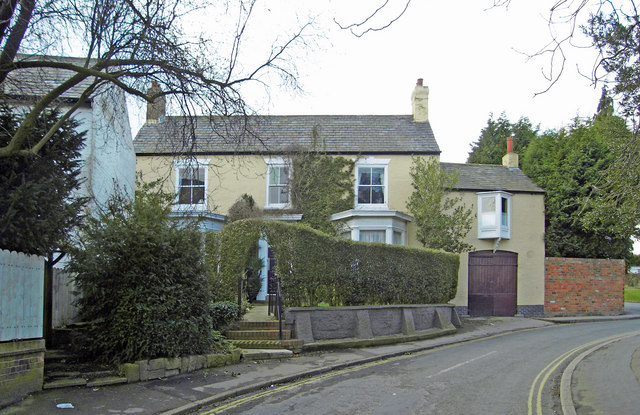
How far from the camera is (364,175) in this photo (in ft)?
78.2

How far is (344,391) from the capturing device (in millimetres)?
9312

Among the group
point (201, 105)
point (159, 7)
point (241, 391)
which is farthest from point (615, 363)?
point (159, 7)

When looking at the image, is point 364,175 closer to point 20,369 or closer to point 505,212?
point 505,212

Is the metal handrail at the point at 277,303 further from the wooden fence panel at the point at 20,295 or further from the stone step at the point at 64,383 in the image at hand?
the wooden fence panel at the point at 20,295

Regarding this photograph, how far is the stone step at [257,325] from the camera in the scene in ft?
44.2

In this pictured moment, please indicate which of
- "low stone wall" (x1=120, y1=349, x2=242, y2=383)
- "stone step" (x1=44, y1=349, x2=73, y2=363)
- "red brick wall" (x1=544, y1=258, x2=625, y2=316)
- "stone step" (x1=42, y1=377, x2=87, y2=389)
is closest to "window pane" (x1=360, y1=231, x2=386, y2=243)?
"red brick wall" (x1=544, y1=258, x2=625, y2=316)

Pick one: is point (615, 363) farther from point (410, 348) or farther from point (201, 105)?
point (201, 105)

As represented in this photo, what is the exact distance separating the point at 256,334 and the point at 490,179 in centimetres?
1652

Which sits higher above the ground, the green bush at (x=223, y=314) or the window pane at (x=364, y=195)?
the window pane at (x=364, y=195)

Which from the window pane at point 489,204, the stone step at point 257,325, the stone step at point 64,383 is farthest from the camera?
the window pane at point 489,204

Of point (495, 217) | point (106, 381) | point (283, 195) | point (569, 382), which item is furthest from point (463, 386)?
point (495, 217)

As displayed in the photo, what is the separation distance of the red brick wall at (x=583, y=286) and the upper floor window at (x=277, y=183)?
1294 centimetres

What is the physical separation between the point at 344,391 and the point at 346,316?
559 cm

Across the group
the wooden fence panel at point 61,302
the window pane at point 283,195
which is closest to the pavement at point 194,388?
the wooden fence panel at point 61,302
